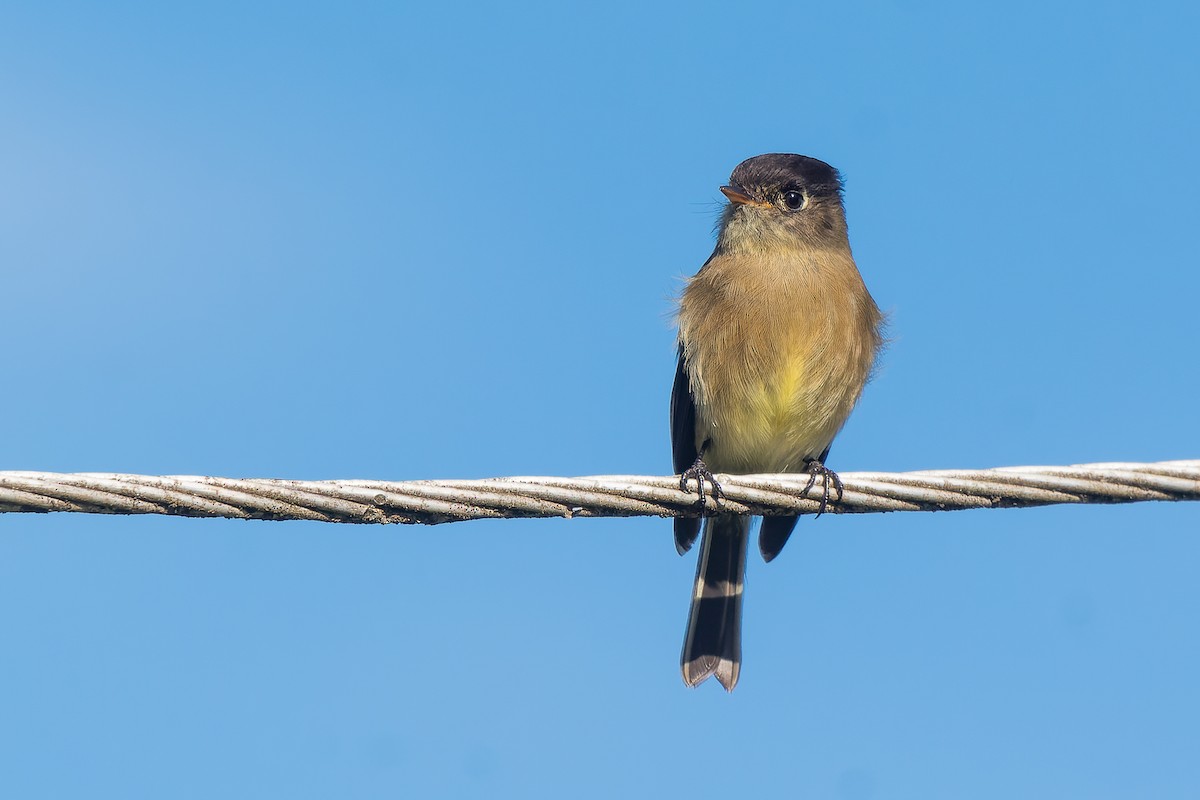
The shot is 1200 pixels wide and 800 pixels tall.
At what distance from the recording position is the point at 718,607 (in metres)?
6.98

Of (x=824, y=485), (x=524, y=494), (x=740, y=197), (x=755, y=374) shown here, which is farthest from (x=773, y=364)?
(x=524, y=494)

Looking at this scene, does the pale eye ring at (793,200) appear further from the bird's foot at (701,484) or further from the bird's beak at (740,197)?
the bird's foot at (701,484)

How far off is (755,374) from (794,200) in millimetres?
1351

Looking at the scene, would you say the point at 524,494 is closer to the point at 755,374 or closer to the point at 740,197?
the point at 755,374

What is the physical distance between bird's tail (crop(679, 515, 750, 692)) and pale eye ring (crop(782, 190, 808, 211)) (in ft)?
5.66

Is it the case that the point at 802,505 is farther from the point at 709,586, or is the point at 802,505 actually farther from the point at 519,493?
the point at 709,586

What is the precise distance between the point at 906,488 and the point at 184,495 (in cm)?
208

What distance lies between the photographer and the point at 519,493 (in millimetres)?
3938

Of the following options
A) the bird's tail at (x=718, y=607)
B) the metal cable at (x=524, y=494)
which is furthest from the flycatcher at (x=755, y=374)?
the metal cable at (x=524, y=494)

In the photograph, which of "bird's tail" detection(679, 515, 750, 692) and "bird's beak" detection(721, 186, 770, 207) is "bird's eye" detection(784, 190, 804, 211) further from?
"bird's tail" detection(679, 515, 750, 692)

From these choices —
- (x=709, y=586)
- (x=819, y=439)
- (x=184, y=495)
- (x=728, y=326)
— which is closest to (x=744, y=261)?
(x=728, y=326)

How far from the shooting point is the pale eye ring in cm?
759

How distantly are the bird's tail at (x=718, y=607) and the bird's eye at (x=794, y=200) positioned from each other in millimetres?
1726

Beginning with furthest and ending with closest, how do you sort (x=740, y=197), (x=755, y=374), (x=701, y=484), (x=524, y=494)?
1. (x=740, y=197)
2. (x=755, y=374)
3. (x=701, y=484)
4. (x=524, y=494)
